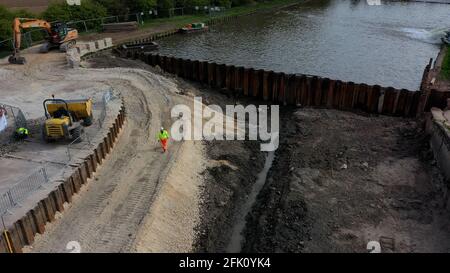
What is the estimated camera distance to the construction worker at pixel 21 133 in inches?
820

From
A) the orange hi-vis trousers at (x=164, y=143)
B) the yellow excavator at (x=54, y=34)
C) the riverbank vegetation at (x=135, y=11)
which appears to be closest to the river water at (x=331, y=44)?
the riverbank vegetation at (x=135, y=11)

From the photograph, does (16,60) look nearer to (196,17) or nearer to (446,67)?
(196,17)

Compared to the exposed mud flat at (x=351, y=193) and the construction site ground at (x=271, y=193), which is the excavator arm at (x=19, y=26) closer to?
the construction site ground at (x=271, y=193)

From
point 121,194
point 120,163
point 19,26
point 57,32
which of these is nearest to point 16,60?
point 19,26

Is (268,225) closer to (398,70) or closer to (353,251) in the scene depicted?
(353,251)

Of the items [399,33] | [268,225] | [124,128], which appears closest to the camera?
[268,225]

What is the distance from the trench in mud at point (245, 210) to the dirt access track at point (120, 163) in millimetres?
1853

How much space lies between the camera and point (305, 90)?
2944 cm

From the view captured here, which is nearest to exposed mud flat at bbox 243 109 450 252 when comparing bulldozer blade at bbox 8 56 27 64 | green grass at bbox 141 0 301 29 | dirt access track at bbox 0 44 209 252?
dirt access track at bbox 0 44 209 252

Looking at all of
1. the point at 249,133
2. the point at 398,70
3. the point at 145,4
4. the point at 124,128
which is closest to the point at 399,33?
the point at 398,70

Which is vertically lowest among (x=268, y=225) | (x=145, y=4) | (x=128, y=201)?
(x=268, y=225)

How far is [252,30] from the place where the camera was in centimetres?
5622

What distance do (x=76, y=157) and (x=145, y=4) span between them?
136ft

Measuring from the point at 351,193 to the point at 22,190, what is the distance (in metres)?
14.3
